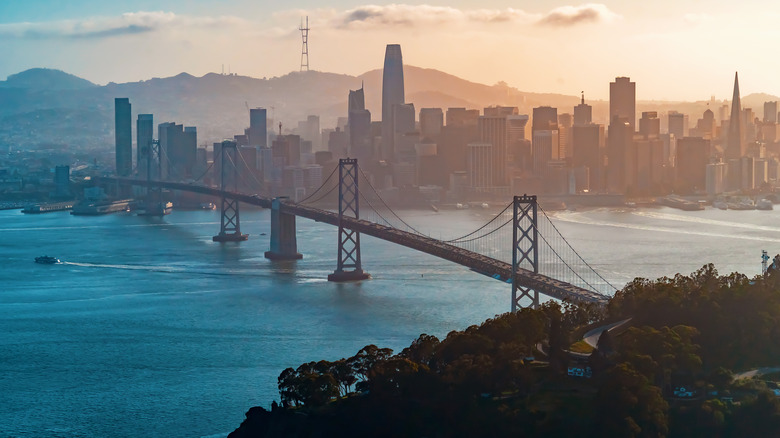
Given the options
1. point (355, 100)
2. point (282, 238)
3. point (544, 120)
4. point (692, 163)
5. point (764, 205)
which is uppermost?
point (355, 100)

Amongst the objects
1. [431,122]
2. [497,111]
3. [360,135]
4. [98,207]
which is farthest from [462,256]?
[497,111]

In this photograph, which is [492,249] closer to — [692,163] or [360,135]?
[692,163]

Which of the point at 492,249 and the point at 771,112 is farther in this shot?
the point at 771,112

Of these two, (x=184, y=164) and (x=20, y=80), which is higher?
(x=20, y=80)

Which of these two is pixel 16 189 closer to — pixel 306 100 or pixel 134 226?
pixel 134 226

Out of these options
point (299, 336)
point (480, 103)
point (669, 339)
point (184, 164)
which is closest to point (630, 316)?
point (669, 339)

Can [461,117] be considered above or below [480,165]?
above
